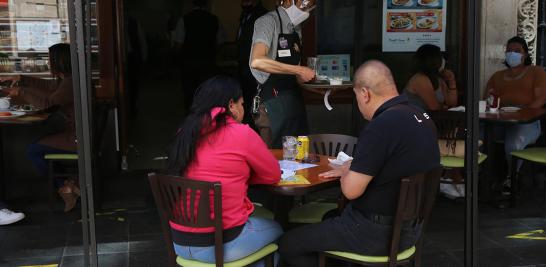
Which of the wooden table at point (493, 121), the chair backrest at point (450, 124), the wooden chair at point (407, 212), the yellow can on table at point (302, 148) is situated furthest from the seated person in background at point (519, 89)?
the wooden chair at point (407, 212)

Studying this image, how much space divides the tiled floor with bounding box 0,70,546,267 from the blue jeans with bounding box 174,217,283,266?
1.38 m

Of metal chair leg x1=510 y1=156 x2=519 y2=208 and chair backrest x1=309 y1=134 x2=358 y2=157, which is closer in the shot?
chair backrest x1=309 y1=134 x2=358 y2=157

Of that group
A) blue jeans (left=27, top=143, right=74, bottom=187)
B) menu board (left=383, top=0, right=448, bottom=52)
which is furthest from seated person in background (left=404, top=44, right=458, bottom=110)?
blue jeans (left=27, top=143, right=74, bottom=187)

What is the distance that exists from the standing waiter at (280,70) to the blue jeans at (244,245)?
4.21 feet

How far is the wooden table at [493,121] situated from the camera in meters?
4.98

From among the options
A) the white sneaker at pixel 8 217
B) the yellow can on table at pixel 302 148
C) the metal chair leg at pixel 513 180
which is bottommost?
the white sneaker at pixel 8 217

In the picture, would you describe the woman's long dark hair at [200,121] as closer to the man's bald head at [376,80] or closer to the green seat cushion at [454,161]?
the man's bald head at [376,80]

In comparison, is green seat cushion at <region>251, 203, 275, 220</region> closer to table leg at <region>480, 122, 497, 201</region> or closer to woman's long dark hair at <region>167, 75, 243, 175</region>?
woman's long dark hair at <region>167, 75, 243, 175</region>

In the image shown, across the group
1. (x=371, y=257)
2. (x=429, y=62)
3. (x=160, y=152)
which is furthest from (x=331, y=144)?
(x=160, y=152)

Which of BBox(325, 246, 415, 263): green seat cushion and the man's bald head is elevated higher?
the man's bald head

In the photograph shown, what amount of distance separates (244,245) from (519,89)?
13.0ft

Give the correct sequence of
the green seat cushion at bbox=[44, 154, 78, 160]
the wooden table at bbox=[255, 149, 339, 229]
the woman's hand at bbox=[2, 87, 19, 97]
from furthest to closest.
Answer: the woman's hand at bbox=[2, 87, 19, 97] < the green seat cushion at bbox=[44, 154, 78, 160] < the wooden table at bbox=[255, 149, 339, 229]

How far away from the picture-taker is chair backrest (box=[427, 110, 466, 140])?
4691mm

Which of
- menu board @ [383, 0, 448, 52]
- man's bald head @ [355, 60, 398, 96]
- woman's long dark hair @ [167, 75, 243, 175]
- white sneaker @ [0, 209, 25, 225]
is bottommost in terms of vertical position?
white sneaker @ [0, 209, 25, 225]
